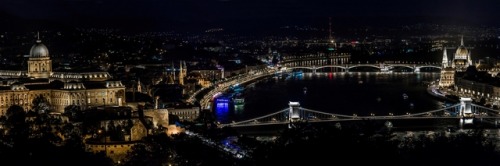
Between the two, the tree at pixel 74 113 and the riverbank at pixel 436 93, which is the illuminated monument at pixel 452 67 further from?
the tree at pixel 74 113

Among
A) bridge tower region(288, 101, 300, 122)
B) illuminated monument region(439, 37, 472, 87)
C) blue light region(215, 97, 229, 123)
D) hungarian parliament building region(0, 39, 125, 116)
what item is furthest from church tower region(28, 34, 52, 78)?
illuminated monument region(439, 37, 472, 87)

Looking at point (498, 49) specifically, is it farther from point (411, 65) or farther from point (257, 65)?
point (257, 65)

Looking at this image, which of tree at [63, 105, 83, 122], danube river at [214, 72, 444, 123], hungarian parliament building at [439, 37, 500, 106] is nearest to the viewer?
tree at [63, 105, 83, 122]

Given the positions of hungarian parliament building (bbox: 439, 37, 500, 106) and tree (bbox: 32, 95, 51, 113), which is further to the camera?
hungarian parliament building (bbox: 439, 37, 500, 106)

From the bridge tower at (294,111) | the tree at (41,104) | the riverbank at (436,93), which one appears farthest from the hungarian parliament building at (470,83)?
the tree at (41,104)

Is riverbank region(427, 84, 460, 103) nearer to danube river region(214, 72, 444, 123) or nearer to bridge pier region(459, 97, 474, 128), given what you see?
danube river region(214, 72, 444, 123)

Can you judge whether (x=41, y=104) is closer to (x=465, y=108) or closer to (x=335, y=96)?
(x=465, y=108)

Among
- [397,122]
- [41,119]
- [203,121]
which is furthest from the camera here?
[397,122]

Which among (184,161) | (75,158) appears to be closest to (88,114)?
(184,161)
